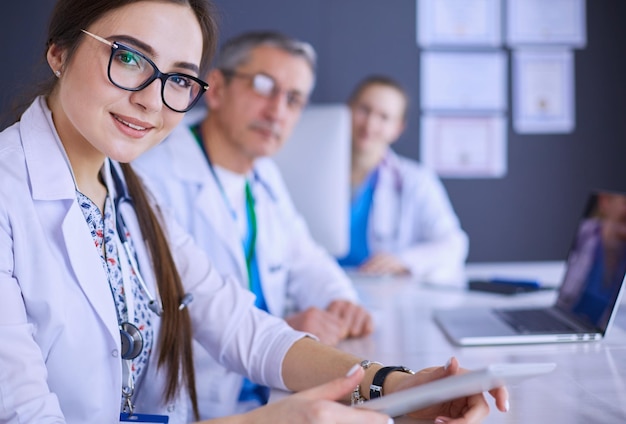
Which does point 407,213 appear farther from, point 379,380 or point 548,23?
point 379,380

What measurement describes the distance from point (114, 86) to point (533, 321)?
1.02 m

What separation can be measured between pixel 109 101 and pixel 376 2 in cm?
262

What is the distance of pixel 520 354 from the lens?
126 cm

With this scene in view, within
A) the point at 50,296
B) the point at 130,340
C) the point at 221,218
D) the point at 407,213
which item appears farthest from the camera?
the point at 407,213

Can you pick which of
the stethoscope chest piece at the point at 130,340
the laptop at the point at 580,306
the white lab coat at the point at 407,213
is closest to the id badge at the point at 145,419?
the stethoscope chest piece at the point at 130,340

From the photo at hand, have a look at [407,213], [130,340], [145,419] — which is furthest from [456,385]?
[407,213]

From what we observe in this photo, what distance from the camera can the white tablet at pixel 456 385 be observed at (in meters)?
0.72

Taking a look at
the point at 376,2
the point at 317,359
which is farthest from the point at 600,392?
the point at 376,2

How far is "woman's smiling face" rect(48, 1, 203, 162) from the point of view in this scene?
1002mm

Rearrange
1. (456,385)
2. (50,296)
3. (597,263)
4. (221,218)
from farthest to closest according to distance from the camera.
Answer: (221,218)
(597,263)
(50,296)
(456,385)

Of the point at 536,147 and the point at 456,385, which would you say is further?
the point at 536,147

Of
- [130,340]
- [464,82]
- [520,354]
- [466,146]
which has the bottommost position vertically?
[520,354]

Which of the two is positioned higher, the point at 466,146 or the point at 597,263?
the point at 466,146

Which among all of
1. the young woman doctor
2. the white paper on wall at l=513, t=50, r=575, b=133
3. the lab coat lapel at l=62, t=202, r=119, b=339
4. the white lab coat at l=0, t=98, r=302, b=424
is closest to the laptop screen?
the young woman doctor
